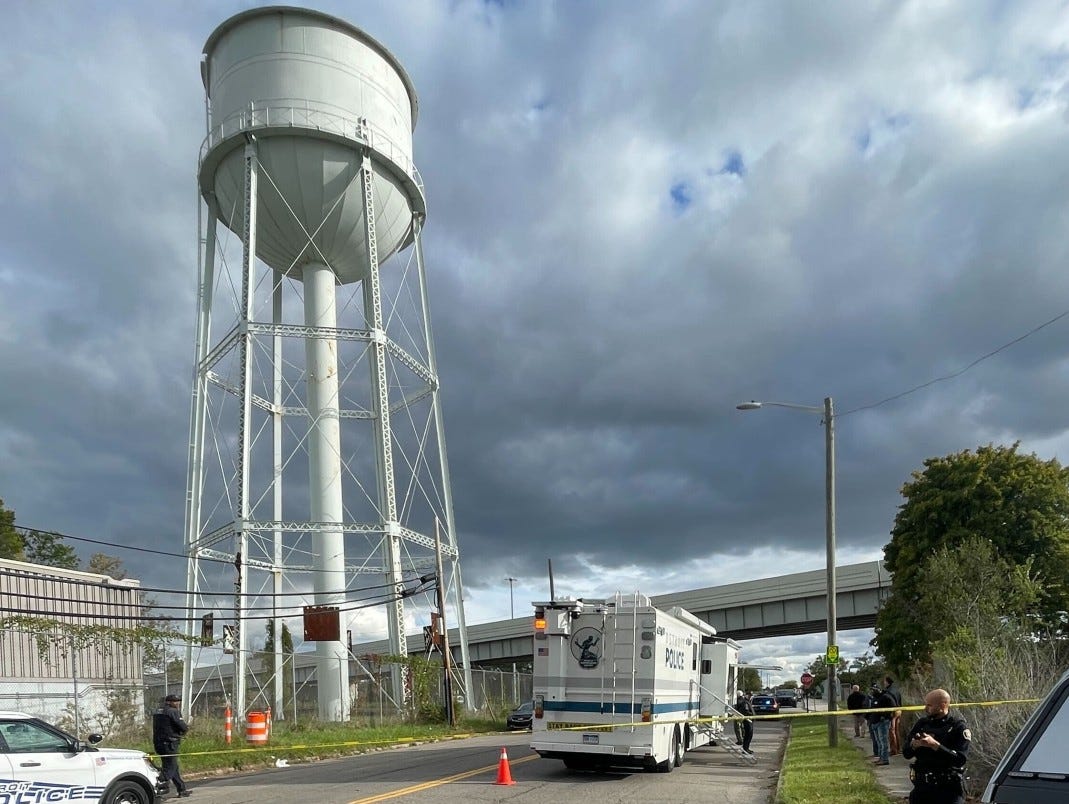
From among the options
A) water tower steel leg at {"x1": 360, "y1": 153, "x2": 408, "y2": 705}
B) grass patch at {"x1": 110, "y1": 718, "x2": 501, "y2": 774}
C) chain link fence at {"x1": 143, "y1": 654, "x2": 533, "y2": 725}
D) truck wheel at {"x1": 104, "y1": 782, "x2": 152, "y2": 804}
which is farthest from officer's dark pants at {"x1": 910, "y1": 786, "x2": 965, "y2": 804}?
water tower steel leg at {"x1": 360, "y1": 153, "x2": 408, "y2": 705}

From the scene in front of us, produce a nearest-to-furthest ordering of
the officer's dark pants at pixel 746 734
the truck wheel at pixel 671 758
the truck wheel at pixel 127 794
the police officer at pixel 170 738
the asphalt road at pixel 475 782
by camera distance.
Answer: the truck wheel at pixel 127 794
the asphalt road at pixel 475 782
the police officer at pixel 170 738
the truck wheel at pixel 671 758
the officer's dark pants at pixel 746 734

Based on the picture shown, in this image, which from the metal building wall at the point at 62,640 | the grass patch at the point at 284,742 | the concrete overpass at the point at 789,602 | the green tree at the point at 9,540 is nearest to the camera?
the grass patch at the point at 284,742

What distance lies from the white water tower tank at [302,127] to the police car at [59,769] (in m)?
22.2

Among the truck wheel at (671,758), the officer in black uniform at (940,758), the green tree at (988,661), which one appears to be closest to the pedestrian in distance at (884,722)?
the green tree at (988,661)

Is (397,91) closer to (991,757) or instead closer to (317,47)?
(317,47)

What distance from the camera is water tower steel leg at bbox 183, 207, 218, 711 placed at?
1085 inches

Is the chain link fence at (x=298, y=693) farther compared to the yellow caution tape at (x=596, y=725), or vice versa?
the chain link fence at (x=298, y=693)

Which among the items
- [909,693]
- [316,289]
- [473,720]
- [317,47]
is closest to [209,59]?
[317,47]

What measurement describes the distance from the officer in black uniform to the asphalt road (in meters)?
6.28

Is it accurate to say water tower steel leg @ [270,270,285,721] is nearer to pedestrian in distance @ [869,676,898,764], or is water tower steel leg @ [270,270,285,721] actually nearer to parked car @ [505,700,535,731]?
parked car @ [505,700,535,731]

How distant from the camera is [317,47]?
31188 millimetres

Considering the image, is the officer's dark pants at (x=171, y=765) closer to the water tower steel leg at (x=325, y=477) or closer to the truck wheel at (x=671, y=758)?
the truck wheel at (x=671, y=758)

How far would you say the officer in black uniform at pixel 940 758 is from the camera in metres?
7.32

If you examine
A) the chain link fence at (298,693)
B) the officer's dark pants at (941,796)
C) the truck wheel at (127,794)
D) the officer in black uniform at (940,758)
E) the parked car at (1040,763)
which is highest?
the parked car at (1040,763)
